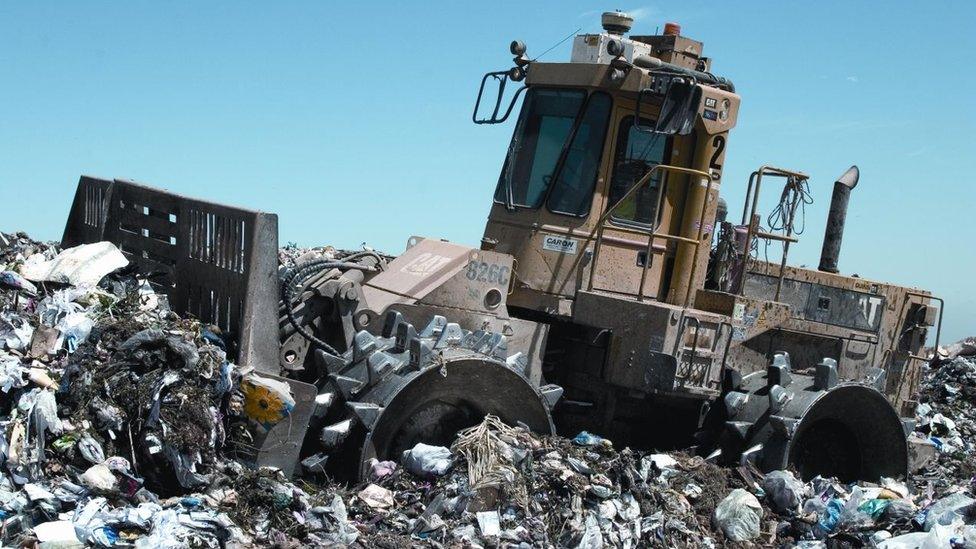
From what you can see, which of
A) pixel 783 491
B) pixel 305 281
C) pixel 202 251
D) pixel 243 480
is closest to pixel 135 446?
pixel 243 480

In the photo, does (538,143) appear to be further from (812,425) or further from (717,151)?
(812,425)

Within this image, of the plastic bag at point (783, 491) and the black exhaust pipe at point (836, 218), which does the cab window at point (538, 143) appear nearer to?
the plastic bag at point (783, 491)

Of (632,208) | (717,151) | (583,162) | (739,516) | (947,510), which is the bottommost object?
(739,516)

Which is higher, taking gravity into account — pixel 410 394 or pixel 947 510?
pixel 410 394

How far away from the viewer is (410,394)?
6.73 metres

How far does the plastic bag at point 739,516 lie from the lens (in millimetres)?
6961

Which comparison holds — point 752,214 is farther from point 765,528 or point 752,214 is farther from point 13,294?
point 13,294

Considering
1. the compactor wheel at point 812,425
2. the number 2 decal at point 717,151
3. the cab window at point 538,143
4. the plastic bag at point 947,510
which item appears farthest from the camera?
the number 2 decal at point 717,151

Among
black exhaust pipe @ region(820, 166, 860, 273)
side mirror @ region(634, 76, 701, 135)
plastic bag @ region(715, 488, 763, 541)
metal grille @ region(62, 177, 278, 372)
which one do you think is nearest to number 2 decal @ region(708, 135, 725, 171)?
side mirror @ region(634, 76, 701, 135)

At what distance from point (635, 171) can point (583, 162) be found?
1.23 ft

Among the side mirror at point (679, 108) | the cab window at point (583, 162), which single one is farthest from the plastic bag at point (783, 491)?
the side mirror at point (679, 108)

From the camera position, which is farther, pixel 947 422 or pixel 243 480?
pixel 947 422

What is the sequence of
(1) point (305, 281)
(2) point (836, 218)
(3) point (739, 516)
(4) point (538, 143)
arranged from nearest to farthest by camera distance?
1. (3) point (739, 516)
2. (1) point (305, 281)
3. (4) point (538, 143)
4. (2) point (836, 218)

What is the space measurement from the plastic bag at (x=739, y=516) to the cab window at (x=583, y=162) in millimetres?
2149
